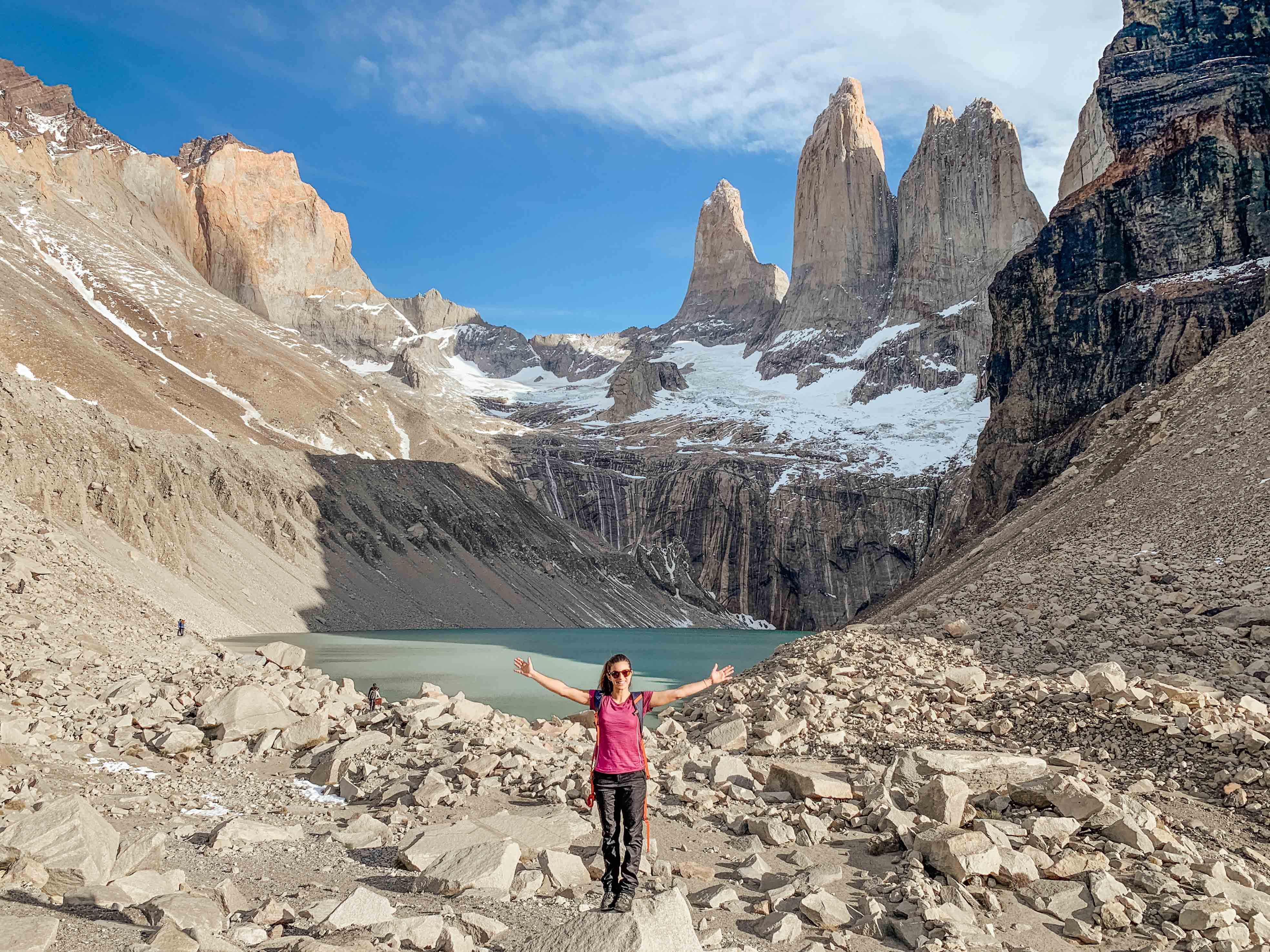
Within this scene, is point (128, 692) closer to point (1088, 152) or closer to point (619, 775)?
point (619, 775)

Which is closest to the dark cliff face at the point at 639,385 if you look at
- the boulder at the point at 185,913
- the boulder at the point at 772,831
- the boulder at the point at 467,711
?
the boulder at the point at 467,711

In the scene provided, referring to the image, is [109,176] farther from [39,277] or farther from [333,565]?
[333,565]

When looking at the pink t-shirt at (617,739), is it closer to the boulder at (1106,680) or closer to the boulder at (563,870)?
the boulder at (563,870)

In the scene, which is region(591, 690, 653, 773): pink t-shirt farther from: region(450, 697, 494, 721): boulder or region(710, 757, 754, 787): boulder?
region(450, 697, 494, 721): boulder

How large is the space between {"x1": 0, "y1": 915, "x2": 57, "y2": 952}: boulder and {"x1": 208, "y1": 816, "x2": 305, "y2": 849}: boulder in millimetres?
2822

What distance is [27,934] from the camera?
188 inches

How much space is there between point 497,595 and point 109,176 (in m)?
123

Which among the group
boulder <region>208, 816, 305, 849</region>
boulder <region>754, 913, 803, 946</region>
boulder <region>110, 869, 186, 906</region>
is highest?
boulder <region>110, 869, 186, 906</region>

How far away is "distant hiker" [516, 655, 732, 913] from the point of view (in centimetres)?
645

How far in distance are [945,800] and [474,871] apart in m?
4.61

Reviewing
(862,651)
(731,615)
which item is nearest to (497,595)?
(731,615)

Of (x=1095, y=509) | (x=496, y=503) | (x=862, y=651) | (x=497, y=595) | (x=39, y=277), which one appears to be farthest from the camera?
(x=496, y=503)

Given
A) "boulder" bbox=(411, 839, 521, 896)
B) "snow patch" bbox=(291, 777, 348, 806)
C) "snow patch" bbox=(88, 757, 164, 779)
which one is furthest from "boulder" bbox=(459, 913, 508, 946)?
"snow patch" bbox=(88, 757, 164, 779)

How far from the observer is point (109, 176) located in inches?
5896
